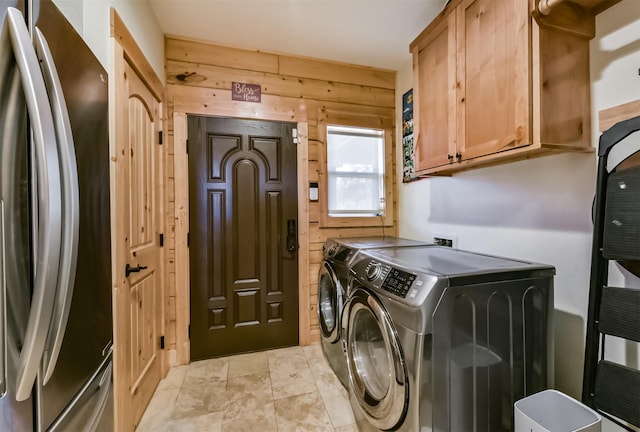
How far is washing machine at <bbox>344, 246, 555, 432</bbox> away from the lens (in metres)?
1.04

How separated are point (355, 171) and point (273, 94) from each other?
1.08 meters

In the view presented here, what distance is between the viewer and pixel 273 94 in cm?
253

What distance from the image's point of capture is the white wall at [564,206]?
1.17 m

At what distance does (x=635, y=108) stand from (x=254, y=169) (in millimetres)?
2305

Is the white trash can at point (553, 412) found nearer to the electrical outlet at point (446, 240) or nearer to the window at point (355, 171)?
the electrical outlet at point (446, 240)

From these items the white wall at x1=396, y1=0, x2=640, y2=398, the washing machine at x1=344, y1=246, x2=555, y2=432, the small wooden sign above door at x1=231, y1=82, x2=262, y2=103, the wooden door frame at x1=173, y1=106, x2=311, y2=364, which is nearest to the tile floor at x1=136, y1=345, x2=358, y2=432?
the wooden door frame at x1=173, y1=106, x2=311, y2=364

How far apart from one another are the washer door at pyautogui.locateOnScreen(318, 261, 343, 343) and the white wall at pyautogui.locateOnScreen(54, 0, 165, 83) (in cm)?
183

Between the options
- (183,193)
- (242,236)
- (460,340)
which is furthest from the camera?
(242,236)

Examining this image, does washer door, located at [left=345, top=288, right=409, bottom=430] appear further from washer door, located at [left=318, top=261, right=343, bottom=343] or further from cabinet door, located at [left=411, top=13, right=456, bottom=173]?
cabinet door, located at [left=411, top=13, right=456, bottom=173]

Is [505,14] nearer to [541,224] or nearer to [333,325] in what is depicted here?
[541,224]

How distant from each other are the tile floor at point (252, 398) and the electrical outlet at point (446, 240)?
1.33 meters

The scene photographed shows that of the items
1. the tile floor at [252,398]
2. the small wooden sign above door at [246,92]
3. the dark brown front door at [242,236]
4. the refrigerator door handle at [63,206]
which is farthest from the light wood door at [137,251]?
the refrigerator door handle at [63,206]

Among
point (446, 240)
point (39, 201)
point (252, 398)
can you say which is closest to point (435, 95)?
point (446, 240)

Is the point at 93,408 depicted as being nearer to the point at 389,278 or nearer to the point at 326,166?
the point at 389,278
